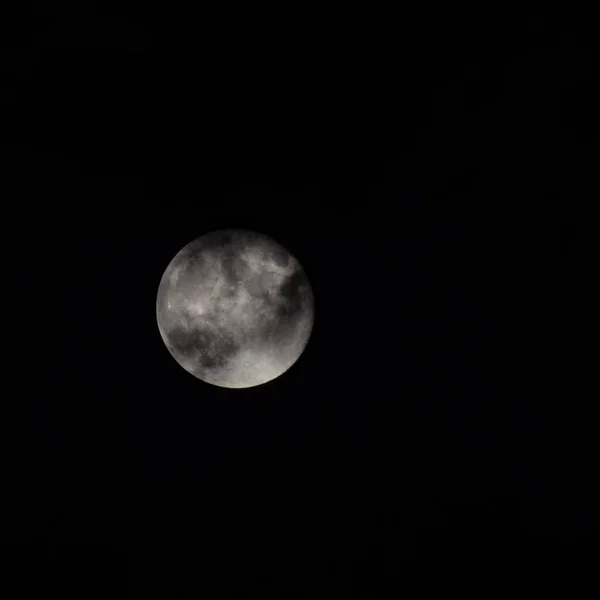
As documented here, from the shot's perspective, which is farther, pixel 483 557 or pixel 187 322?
pixel 483 557

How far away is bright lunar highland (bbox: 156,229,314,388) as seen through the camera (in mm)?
3070

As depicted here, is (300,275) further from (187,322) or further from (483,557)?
(483,557)

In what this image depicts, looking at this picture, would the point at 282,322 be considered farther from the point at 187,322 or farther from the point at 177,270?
the point at 177,270

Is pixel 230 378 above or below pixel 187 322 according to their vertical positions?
below

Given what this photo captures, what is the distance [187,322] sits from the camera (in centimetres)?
315

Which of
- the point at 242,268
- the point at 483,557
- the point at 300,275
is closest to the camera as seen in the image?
the point at 242,268

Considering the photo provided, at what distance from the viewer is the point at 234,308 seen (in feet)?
9.98

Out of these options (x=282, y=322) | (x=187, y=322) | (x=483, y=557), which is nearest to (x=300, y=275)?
(x=282, y=322)

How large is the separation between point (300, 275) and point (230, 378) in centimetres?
102

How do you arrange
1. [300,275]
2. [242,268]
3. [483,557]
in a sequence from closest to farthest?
1. [242,268]
2. [300,275]
3. [483,557]

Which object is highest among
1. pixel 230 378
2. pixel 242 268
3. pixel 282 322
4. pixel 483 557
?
pixel 242 268

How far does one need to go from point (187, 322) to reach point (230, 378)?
0.57 m

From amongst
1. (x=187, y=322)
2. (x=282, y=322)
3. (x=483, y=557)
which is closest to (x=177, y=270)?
(x=187, y=322)

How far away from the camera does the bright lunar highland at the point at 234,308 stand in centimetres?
307
